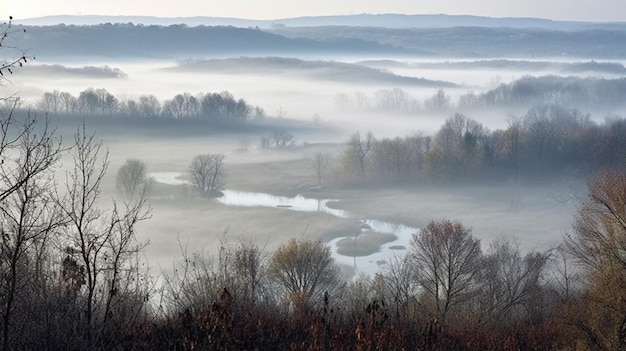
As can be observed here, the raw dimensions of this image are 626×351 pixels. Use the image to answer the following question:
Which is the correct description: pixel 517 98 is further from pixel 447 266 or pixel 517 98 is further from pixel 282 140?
pixel 447 266

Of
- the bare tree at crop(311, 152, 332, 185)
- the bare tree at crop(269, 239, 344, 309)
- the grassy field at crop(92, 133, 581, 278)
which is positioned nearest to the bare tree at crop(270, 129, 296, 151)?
the grassy field at crop(92, 133, 581, 278)

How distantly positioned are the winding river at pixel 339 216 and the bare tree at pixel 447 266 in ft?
22.9

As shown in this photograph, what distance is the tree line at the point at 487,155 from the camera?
62.3 m

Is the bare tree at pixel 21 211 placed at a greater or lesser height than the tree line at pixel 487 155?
greater

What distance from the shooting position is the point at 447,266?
26469mm

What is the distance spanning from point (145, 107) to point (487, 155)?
45404 millimetres

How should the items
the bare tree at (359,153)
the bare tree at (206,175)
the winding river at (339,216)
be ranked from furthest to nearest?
the bare tree at (359,153), the bare tree at (206,175), the winding river at (339,216)

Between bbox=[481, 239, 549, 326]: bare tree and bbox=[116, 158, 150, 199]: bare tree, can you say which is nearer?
bbox=[481, 239, 549, 326]: bare tree

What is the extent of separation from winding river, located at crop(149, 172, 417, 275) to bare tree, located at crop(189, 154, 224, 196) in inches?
43.8

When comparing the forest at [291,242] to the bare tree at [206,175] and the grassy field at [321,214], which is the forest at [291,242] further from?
the grassy field at [321,214]

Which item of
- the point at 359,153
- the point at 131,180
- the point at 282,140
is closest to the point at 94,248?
the point at 131,180

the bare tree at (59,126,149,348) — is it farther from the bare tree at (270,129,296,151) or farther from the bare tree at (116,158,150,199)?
the bare tree at (270,129,296,151)

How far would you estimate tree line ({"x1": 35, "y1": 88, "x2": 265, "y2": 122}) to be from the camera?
8662 cm

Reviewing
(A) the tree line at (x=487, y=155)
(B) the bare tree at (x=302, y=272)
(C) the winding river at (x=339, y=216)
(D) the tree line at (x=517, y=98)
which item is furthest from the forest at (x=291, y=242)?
(C) the winding river at (x=339, y=216)
